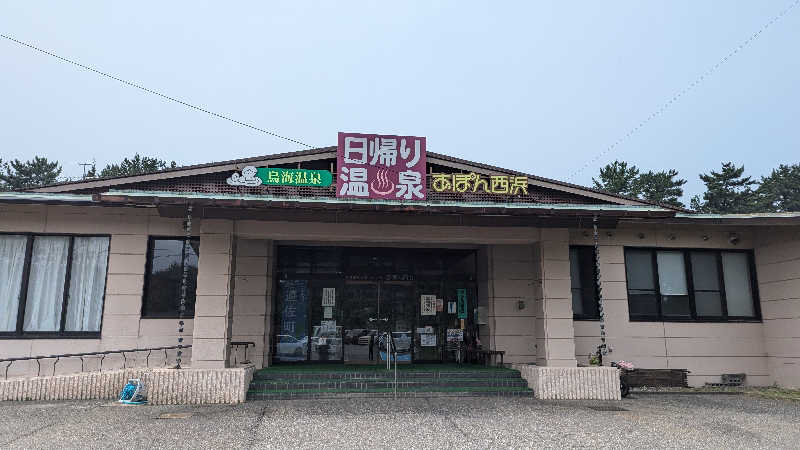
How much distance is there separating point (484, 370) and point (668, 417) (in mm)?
4181

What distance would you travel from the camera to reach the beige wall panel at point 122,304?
11555 mm

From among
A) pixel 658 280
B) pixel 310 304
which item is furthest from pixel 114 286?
pixel 658 280

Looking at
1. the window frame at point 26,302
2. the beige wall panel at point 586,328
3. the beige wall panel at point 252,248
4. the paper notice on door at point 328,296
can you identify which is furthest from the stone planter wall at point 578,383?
the window frame at point 26,302

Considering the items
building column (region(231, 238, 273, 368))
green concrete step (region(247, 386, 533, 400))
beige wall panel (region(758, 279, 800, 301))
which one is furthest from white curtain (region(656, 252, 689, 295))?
building column (region(231, 238, 273, 368))

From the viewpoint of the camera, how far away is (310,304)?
A: 13.9 m

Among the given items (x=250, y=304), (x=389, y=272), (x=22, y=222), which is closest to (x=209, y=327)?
(x=250, y=304)

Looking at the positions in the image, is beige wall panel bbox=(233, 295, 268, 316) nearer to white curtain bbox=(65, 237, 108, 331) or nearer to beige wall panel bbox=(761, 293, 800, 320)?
white curtain bbox=(65, 237, 108, 331)

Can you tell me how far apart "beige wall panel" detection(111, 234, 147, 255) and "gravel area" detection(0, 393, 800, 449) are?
336cm

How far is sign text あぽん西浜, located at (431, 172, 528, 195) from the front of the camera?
1218 cm

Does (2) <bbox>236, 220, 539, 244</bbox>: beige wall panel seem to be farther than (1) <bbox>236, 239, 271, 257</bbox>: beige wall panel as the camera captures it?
No

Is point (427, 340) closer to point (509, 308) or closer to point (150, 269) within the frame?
point (509, 308)

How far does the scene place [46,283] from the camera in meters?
11.6

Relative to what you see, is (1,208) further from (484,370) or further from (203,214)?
(484,370)

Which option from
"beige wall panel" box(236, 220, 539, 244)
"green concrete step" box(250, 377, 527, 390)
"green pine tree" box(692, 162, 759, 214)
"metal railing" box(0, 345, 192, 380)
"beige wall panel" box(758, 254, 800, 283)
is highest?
"green pine tree" box(692, 162, 759, 214)
